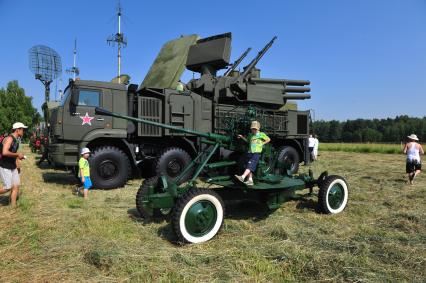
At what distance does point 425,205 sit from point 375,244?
326 centimetres

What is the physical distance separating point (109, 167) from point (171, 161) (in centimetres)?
165

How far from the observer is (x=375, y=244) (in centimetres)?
490

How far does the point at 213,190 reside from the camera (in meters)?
6.33

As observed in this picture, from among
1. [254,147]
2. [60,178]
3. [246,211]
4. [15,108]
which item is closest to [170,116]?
[60,178]

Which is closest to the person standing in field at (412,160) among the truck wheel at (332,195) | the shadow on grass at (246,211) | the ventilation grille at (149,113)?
the truck wheel at (332,195)

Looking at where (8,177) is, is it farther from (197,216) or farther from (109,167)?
(197,216)

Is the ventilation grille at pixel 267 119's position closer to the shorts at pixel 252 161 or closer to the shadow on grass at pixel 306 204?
the shadow on grass at pixel 306 204

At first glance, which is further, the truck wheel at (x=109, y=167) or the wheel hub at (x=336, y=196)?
the truck wheel at (x=109, y=167)

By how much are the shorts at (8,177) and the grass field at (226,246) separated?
377 mm

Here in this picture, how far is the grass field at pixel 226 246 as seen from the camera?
3.91 m

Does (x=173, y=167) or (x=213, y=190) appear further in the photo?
(x=173, y=167)

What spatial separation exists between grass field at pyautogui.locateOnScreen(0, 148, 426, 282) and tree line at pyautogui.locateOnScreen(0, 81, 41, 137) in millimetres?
38457

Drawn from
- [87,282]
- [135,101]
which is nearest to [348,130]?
[135,101]

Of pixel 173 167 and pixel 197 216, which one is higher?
pixel 173 167
